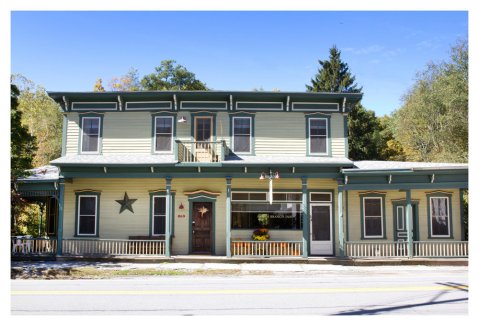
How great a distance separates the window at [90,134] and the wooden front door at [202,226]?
553 centimetres

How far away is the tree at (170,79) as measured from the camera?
45031 mm

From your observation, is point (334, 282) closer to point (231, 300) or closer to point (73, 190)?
point (231, 300)

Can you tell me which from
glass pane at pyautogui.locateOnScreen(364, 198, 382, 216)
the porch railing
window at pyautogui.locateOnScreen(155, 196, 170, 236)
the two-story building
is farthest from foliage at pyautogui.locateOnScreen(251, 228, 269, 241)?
glass pane at pyautogui.locateOnScreen(364, 198, 382, 216)

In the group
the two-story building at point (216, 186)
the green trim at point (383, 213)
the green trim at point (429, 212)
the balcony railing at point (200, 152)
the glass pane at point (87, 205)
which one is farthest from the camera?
the glass pane at point (87, 205)

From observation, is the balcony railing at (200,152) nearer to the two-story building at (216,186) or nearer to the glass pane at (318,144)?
the two-story building at (216,186)

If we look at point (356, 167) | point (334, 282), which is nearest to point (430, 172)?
point (356, 167)

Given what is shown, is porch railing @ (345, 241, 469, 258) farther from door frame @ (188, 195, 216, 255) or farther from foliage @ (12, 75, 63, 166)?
foliage @ (12, 75, 63, 166)

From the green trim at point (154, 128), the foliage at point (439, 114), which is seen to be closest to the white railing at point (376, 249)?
the green trim at point (154, 128)

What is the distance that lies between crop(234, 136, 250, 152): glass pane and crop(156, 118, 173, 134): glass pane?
3173 millimetres

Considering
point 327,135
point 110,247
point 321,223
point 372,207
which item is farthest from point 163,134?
point 372,207

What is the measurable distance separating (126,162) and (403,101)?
108ft

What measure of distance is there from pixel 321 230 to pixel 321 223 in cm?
32

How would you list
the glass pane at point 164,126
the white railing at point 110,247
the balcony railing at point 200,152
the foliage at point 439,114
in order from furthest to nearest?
the foliage at point 439,114, the glass pane at point 164,126, the balcony railing at point 200,152, the white railing at point 110,247

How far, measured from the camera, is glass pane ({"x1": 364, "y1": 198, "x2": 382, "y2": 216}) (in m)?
19.1
